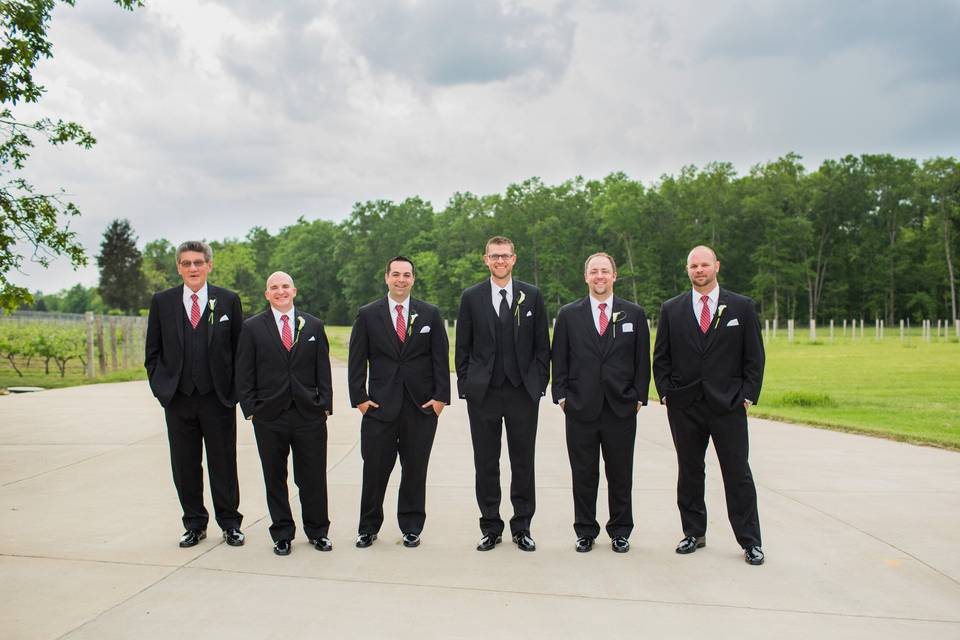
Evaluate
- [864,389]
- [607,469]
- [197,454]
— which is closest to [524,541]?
[607,469]

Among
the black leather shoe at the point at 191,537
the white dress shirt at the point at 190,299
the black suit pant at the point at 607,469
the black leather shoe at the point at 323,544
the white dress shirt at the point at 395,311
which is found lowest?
the black leather shoe at the point at 323,544

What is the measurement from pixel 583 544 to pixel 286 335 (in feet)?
8.14

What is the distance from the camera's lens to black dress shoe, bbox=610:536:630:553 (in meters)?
5.27

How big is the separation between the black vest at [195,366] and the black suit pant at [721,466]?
3241 mm

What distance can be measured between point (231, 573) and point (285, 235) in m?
133

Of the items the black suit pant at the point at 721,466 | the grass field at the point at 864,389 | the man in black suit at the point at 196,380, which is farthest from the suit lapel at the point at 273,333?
the grass field at the point at 864,389

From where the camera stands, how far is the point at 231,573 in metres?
4.71

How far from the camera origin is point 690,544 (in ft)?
17.3

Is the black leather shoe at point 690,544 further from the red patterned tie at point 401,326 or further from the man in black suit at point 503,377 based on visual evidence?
the red patterned tie at point 401,326

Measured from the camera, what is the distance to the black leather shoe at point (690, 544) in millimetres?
5234

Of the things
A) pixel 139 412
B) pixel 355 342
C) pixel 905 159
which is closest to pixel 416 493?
pixel 355 342

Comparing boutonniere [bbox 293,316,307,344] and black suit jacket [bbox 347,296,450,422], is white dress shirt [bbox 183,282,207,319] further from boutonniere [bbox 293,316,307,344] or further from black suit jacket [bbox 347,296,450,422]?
black suit jacket [bbox 347,296,450,422]

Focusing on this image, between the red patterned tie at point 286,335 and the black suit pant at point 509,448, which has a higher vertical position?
the red patterned tie at point 286,335

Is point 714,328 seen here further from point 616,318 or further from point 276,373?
point 276,373
